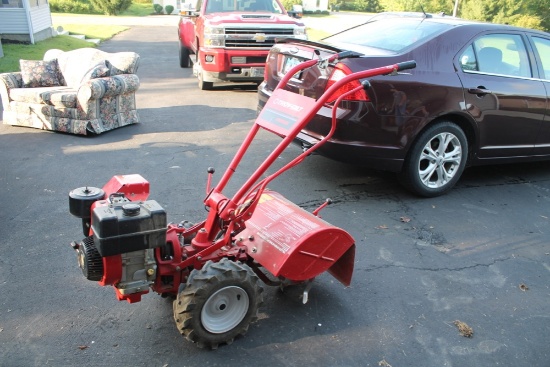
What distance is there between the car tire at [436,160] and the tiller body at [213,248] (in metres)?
1.89

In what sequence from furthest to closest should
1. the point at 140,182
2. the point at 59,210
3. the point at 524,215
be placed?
1. the point at 524,215
2. the point at 59,210
3. the point at 140,182

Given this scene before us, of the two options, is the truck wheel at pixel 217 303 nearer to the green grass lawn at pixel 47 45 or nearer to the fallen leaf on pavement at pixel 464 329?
the fallen leaf on pavement at pixel 464 329

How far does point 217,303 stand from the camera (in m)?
2.93

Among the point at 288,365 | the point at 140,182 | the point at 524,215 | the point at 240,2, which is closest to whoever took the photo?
the point at 288,365

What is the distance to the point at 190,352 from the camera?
293cm

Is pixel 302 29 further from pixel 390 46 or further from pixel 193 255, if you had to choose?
pixel 193 255

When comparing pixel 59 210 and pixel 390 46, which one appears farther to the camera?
pixel 390 46

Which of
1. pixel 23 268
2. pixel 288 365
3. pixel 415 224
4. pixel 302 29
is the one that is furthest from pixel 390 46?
pixel 302 29

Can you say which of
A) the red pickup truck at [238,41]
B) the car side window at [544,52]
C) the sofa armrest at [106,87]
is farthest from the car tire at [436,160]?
the red pickup truck at [238,41]

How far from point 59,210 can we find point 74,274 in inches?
48.7

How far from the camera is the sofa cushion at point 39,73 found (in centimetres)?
788

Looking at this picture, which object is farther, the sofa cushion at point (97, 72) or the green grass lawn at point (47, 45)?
Result: the green grass lawn at point (47, 45)

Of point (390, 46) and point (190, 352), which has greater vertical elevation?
point (390, 46)

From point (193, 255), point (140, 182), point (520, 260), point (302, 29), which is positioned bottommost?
point (520, 260)
